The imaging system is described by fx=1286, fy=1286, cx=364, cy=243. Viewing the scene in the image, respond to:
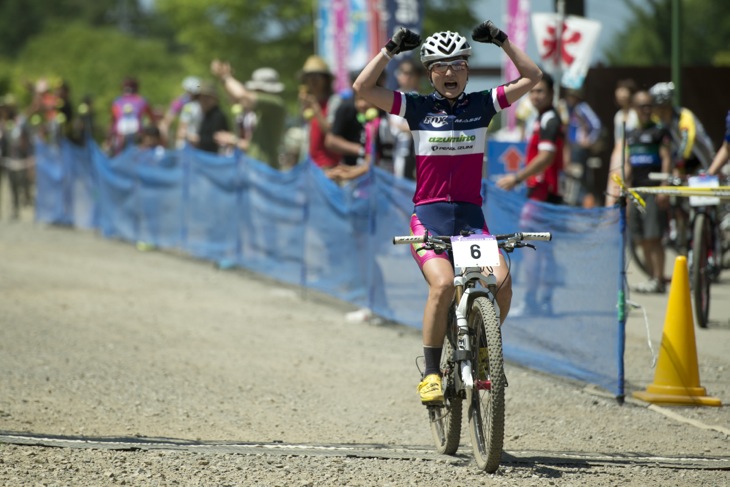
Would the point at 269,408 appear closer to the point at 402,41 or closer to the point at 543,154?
the point at 402,41

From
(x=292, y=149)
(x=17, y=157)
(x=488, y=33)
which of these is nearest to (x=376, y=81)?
(x=488, y=33)

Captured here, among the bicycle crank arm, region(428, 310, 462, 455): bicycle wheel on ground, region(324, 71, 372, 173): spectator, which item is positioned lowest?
region(428, 310, 462, 455): bicycle wheel on ground

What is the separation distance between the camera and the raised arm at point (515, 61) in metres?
6.71

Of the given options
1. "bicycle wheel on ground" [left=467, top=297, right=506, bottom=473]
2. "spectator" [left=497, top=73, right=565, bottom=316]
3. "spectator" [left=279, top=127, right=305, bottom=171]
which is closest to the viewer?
"bicycle wheel on ground" [left=467, top=297, right=506, bottom=473]

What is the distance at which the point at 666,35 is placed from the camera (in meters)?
20.4

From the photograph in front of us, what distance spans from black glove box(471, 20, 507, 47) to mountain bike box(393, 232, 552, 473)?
1061 mm

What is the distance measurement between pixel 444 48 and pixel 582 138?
41.2 feet

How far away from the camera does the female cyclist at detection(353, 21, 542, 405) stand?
6.68 metres

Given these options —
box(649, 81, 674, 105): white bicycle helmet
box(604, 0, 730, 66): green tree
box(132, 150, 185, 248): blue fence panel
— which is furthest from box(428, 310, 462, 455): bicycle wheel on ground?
box(604, 0, 730, 66): green tree

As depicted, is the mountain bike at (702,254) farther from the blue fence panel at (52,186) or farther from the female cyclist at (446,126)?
the blue fence panel at (52,186)

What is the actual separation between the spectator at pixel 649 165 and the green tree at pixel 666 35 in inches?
182

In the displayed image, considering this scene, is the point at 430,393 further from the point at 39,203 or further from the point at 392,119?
the point at 39,203

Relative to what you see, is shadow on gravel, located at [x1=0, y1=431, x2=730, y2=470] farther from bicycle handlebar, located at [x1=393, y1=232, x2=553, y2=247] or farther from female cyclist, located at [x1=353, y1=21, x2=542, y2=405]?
bicycle handlebar, located at [x1=393, y1=232, x2=553, y2=247]

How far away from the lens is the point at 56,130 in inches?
897
